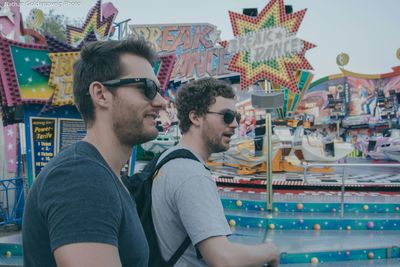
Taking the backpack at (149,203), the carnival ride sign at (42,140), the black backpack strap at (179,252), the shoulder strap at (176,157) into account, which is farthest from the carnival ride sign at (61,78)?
the black backpack strap at (179,252)

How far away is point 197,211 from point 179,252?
0.77 feet

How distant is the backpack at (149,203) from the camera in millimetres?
1473

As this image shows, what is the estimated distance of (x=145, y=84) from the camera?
1.10 meters

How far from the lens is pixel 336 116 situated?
26.0 meters

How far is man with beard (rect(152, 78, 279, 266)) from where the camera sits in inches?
51.8

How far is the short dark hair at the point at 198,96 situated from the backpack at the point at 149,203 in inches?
14.0

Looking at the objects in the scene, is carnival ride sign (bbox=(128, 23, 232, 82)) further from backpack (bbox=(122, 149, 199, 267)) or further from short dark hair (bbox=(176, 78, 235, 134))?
backpack (bbox=(122, 149, 199, 267))

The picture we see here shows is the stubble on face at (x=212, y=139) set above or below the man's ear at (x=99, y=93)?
below

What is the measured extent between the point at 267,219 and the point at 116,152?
4.99m

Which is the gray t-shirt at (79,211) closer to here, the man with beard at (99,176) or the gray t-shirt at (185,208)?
the man with beard at (99,176)

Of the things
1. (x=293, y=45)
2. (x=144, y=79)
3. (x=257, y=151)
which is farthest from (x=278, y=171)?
(x=144, y=79)

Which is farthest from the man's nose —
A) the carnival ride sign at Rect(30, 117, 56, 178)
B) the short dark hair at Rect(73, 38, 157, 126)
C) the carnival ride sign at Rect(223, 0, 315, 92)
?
the carnival ride sign at Rect(223, 0, 315, 92)

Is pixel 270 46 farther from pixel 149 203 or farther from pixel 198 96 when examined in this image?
pixel 149 203

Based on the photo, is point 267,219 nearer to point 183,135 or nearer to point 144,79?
point 183,135
